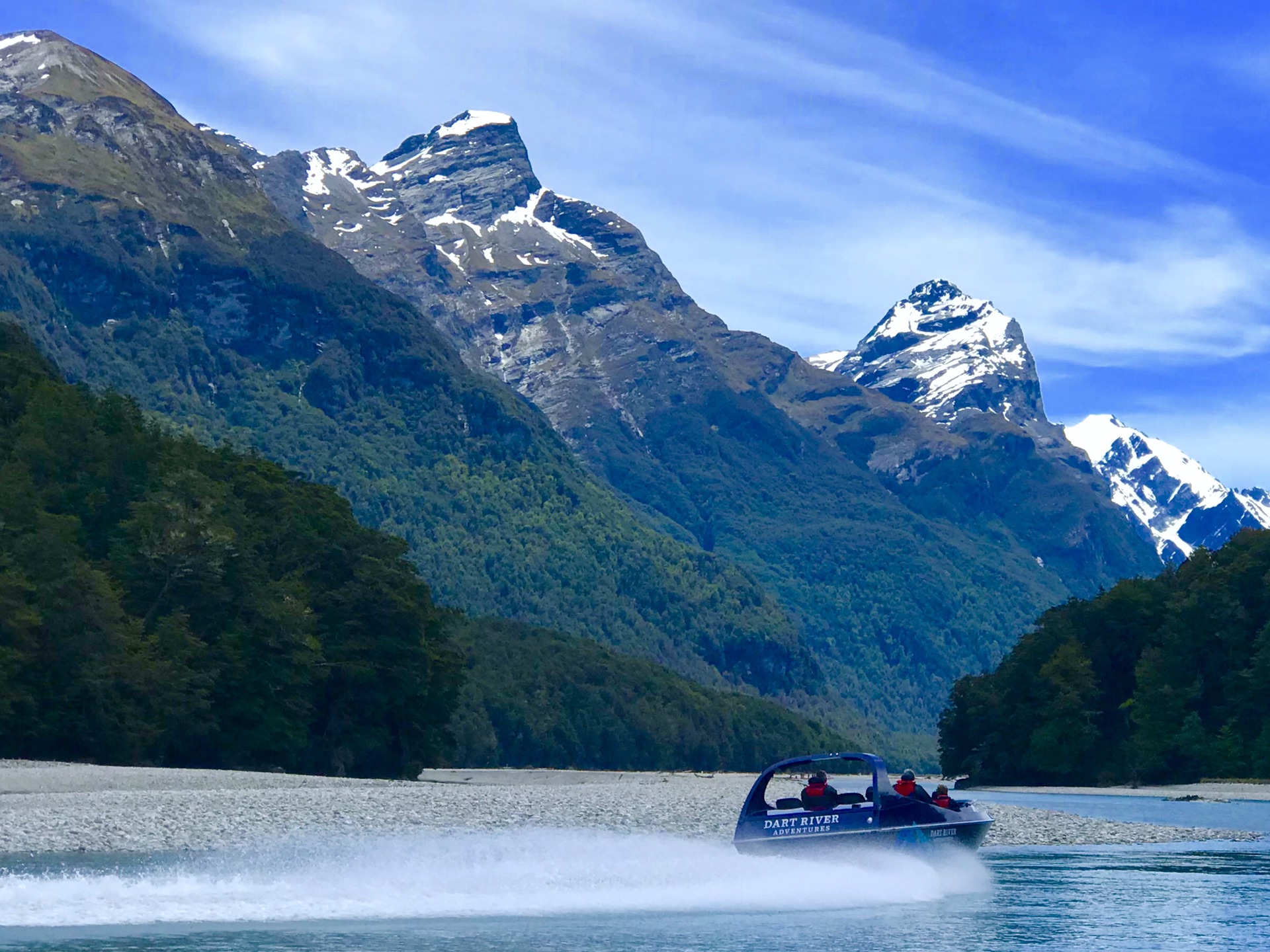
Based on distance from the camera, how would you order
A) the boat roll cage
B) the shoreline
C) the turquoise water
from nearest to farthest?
the turquoise water
the boat roll cage
the shoreline

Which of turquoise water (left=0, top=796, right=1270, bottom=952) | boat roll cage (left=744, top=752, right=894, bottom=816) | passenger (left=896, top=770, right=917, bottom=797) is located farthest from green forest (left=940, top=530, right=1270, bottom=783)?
boat roll cage (left=744, top=752, right=894, bottom=816)

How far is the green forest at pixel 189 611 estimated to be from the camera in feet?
297

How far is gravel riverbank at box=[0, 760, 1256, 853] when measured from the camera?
179 ft

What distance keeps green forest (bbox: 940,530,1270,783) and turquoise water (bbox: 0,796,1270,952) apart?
8316cm

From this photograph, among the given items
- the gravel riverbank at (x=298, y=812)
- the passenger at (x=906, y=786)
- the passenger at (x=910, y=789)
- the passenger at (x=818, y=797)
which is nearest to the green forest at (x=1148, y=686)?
the gravel riverbank at (x=298, y=812)

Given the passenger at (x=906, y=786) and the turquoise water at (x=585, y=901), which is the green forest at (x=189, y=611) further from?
the passenger at (x=906, y=786)

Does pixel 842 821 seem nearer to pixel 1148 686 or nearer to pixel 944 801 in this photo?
pixel 944 801

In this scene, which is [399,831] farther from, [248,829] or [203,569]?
[203,569]

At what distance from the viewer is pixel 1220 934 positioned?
1622 inches

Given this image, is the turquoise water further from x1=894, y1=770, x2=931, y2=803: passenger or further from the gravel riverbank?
the gravel riverbank

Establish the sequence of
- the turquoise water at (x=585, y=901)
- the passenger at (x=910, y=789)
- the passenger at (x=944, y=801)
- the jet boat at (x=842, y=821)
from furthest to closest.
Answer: the passenger at (x=944, y=801), the passenger at (x=910, y=789), the jet boat at (x=842, y=821), the turquoise water at (x=585, y=901)

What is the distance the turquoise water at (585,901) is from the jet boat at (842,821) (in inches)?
24.0

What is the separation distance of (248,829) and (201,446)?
8036cm

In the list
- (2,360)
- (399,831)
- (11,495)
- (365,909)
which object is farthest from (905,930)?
(2,360)
